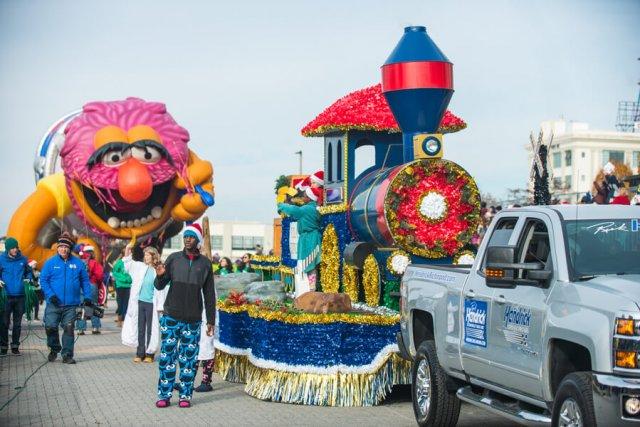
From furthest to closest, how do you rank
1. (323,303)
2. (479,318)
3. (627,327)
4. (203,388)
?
(203,388)
(323,303)
(479,318)
(627,327)

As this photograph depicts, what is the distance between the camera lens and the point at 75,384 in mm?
14000

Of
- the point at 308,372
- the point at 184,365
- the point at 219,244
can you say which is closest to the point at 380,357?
the point at 308,372

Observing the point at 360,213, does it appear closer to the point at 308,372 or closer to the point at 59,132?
the point at 308,372

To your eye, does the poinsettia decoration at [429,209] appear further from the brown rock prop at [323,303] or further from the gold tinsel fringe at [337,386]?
the gold tinsel fringe at [337,386]

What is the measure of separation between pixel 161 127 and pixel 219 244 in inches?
2054

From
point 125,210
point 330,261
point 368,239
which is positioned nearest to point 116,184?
point 125,210

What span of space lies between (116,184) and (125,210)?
1.83 m

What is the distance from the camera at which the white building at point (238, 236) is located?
265 feet

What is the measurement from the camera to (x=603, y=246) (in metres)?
8.20

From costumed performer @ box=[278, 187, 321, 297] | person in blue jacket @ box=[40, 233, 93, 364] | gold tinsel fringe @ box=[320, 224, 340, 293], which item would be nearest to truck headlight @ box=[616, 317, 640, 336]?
gold tinsel fringe @ box=[320, 224, 340, 293]

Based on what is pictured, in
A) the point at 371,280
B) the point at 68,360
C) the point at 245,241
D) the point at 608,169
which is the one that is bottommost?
the point at 245,241

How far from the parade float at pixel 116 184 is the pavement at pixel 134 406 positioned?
12.9 metres

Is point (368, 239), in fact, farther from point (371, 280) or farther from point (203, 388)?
point (203, 388)

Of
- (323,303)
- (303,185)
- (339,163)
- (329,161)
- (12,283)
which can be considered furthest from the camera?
(303,185)
